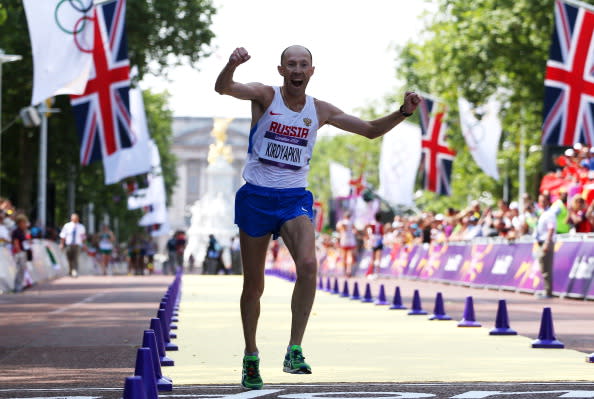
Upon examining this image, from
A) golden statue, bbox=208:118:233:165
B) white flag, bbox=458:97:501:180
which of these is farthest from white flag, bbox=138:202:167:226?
golden statue, bbox=208:118:233:165

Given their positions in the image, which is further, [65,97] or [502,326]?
[65,97]

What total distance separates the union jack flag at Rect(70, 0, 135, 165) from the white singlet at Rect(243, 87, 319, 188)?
68.2 feet

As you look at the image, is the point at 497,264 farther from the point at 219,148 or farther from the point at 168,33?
the point at 219,148

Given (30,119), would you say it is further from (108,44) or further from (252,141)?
(252,141)

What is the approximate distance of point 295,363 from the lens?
29.8 ft

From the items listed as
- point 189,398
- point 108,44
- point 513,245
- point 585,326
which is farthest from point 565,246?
point 189,398

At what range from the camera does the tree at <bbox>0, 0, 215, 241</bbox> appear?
144 feet

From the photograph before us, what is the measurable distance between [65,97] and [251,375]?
135 ft

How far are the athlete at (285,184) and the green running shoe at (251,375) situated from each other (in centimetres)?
4

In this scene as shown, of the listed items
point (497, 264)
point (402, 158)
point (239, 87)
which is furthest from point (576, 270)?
point (402, 158)

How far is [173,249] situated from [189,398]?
50.2m

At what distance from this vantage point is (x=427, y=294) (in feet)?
89.2

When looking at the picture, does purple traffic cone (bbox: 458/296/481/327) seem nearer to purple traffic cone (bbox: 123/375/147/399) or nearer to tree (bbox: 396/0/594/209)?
purple traffic cone (bbox: 123/375/147/399)

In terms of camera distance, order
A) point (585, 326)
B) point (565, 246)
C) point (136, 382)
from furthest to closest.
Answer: point (565, 246)
point (585, 326)
point (136, 382)
